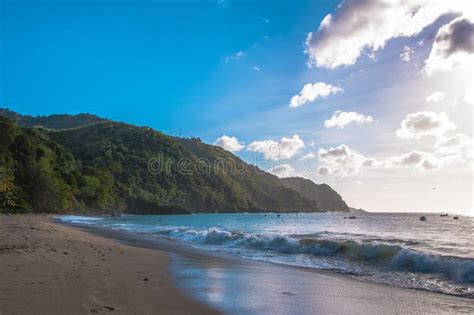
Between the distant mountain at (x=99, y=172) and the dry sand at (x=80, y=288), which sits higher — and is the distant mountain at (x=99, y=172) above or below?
above

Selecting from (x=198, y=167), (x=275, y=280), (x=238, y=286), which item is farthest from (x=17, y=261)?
(x=198, y=167)

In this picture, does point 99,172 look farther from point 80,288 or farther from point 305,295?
point 305,295

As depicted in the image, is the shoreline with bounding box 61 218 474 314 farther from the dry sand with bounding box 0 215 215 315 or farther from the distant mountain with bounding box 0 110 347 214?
the distant mountain with bounding box 0 110 347 214

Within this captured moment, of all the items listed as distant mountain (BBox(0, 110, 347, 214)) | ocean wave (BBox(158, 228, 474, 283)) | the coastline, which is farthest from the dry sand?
distant mountain (BBox(0, 110, 347, 214))

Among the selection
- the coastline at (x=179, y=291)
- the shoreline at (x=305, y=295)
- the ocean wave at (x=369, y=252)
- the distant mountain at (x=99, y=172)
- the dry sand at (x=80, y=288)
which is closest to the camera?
the dry sand at (x=80, y=288)

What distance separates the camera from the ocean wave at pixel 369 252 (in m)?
13.0

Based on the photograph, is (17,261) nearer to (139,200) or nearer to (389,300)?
(389,300)

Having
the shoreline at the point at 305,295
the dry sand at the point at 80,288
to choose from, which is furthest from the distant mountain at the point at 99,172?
the shoreline at the point at 305,295

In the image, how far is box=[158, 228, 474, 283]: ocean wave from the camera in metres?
13.0

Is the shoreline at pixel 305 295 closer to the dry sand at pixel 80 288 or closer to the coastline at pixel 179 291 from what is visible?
the coastline at pixel 179 291

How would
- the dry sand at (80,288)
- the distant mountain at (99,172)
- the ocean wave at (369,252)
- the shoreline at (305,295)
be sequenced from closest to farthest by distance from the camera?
the dry sand at (80,288), the shoreline at (305,295), the ocean wave at (369,252), the distant mountain at (99,172)

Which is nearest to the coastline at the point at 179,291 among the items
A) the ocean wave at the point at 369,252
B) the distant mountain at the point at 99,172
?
the ocean wave at the point at 369,252

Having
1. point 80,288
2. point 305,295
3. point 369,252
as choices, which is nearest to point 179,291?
point 80,288

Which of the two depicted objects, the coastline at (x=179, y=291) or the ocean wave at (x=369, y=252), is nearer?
the coastline at (x=179, y=291)
